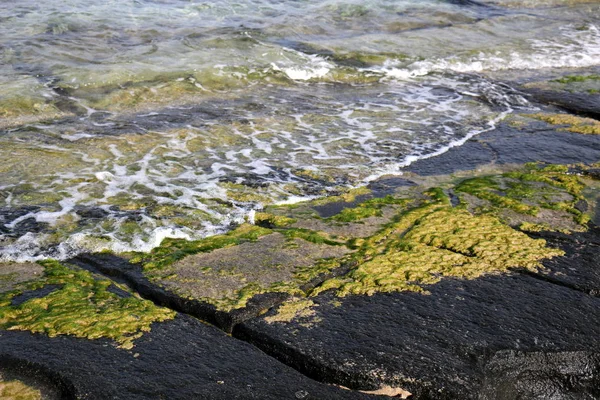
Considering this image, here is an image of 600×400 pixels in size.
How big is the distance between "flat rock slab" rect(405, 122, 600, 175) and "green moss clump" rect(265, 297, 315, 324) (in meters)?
2.46

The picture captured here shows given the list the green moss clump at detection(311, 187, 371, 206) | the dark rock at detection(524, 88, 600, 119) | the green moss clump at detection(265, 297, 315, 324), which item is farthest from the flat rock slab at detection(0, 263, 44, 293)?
the dark rock at detection(524, 88, 600, 119)

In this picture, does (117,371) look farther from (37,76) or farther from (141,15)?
(141,15)

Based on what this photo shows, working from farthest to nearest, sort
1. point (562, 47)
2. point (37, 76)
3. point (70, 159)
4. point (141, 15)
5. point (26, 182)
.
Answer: point (141, 15) < point (562, 47) < point (37, 76) < point (70, 159) < point (26, 182)

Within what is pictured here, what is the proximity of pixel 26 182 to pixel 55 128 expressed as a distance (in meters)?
1.64

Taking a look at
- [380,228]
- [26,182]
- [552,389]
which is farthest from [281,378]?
[26,182]

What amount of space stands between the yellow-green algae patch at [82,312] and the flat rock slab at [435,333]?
50 centimetres

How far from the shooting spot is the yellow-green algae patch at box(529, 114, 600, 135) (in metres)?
6.29

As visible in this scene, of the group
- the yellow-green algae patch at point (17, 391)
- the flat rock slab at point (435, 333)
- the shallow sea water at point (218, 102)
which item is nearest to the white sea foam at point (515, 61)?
the shallow sea water at point (218, 102)

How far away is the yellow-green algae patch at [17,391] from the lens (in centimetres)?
246

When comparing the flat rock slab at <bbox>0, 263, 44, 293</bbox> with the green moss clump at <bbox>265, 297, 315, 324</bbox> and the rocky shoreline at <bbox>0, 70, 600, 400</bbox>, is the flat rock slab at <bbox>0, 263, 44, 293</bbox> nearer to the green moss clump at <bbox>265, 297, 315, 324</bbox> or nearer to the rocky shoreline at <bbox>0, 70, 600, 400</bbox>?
the rocky shoreline at <bbox>0, 70, 600, 400</bbox>

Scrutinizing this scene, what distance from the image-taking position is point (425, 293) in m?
3.28

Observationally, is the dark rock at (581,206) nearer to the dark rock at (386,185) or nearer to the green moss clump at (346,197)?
the dark rock at (386,185)

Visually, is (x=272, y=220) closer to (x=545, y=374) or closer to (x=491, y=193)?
(x=491, y=193)

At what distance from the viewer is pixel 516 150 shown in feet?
19.0
